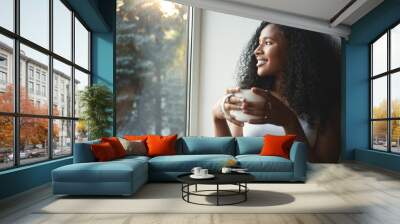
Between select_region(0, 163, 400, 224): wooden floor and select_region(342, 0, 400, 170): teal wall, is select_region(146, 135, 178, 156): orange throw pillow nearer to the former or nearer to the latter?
select_region(0, 163, 400, 224): wooden floor

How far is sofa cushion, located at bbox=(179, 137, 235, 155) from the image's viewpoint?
679 centimetres

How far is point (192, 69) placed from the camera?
31.7 feet

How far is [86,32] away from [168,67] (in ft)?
7.86

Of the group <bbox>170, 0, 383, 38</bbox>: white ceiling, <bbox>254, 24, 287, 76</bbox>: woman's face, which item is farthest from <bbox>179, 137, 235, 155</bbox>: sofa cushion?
<bbox>254, 24, 287, 76</bbox>: woman's face

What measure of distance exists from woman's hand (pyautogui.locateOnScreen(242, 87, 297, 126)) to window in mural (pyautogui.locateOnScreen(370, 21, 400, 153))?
1.94m

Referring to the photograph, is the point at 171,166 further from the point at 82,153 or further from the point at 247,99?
the point at 247,99

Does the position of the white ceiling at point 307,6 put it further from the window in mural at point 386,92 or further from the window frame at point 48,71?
the window frame at point 48,71

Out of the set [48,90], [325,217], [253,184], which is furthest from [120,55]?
[325,217]

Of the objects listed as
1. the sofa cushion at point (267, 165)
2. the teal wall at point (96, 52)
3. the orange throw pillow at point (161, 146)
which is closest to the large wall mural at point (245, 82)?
the teal wall at point (96, 52)

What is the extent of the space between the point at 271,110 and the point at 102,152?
5033 mm

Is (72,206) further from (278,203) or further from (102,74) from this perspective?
(102,74)

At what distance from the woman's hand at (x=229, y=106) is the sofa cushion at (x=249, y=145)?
8.53 feet

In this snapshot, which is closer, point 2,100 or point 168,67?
point 2,100

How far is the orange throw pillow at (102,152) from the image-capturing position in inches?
220
